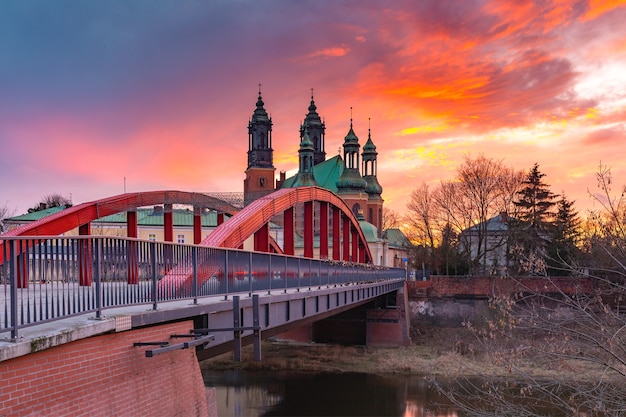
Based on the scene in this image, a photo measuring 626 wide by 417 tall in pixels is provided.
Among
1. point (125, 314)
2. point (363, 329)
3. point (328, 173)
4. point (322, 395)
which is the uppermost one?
point (328, 173)

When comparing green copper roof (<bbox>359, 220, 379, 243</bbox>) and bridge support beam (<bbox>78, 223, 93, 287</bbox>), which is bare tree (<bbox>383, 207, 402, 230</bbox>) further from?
bridge support beam (<bbox>78, 223, 93, 287</bbox>)

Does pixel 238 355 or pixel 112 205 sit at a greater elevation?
pixel 112 205

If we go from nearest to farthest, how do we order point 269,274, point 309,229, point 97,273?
1. point 97,273
2. point 269,274
3. point 309,229

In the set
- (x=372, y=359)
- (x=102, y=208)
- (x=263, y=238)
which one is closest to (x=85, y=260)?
(x=263, y=238)

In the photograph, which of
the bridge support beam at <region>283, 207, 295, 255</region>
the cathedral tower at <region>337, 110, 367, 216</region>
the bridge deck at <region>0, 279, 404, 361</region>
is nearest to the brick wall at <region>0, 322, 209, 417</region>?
the bridge deck at <region>0, 279, 404, 361</region>

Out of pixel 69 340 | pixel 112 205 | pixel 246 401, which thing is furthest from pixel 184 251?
pixel 246 401

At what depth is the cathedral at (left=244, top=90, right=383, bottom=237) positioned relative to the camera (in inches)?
2975

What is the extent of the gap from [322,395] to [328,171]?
60.6 meters

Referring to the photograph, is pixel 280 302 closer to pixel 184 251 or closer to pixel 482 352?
pixel 184 251

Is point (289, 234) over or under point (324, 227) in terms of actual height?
A: under

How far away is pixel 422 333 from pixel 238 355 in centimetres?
2820

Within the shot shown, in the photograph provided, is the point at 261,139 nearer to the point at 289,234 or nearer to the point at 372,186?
the point at 372,186

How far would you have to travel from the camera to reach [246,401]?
886 inches

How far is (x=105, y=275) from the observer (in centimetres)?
742
